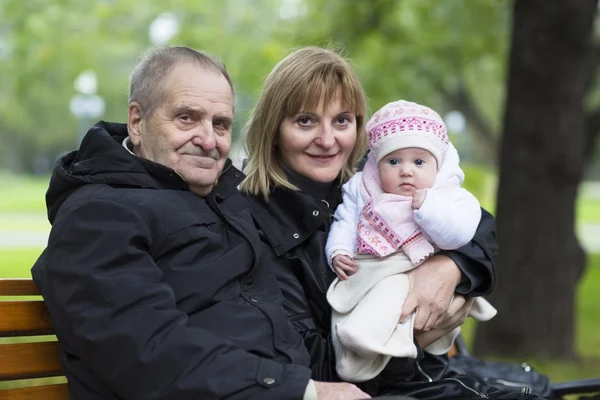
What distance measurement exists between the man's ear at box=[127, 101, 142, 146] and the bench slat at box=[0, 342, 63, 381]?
2.46ft

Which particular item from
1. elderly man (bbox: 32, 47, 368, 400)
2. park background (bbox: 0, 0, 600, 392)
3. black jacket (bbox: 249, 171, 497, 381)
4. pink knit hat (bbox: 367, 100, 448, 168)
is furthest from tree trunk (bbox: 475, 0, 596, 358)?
elderly man (bbox: 32, 47, 368, 400)

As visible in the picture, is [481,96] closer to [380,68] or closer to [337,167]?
[380,68]

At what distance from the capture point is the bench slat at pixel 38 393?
3.12 m

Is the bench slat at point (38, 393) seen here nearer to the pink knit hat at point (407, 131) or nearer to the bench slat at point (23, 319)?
the bench slat at point (23, 319)

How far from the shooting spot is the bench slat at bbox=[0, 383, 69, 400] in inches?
123

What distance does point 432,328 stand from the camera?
12.1 feet

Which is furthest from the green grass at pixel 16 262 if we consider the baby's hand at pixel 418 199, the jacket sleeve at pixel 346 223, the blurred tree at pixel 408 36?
the baby's hand at pixel 418 199

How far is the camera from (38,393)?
126 inches

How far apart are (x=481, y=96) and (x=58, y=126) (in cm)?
2667

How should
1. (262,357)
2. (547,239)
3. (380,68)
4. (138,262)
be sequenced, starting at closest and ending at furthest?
(138,262), (262,357), (547,239), (380,68)

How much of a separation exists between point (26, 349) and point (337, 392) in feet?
3.39

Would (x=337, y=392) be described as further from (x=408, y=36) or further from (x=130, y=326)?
(x=408, y=36)

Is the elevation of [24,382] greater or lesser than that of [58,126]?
lesser

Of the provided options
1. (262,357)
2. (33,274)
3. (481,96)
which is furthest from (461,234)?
(481,96)
